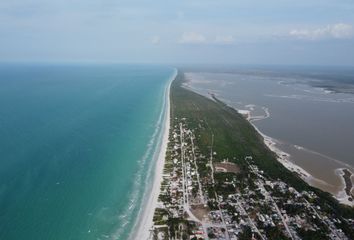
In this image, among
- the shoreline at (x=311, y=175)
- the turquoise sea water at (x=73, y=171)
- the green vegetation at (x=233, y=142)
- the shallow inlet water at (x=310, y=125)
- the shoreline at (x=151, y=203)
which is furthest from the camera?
the shallow inlet water at (x=310, y=125)

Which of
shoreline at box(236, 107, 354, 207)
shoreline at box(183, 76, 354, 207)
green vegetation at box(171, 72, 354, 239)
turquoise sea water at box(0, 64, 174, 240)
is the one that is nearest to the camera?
turquoise sea water at box(0, 64, 174, 240)

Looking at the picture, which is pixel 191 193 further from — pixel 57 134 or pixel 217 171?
pixel 57 134

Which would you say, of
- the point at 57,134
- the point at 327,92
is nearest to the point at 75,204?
the point at 57,134

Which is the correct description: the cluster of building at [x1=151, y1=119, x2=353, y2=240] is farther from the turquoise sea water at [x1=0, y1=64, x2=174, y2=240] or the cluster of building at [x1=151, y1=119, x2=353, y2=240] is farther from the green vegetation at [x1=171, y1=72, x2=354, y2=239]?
the turquoise sea water at [x1=0, y1=64, x2=174, y2=240]

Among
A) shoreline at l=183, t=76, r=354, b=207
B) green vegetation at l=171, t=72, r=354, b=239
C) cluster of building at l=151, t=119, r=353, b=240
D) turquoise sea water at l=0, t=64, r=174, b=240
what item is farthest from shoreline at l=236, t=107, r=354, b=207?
turquoise sea water at l=0, t=64, r=174, b=240

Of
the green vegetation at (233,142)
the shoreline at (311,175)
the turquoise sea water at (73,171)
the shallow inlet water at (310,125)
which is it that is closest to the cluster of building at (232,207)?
the green vegetation at (233,142)

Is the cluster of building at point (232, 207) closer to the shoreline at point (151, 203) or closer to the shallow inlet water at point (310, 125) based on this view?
the shoreline at point (151, 203)
